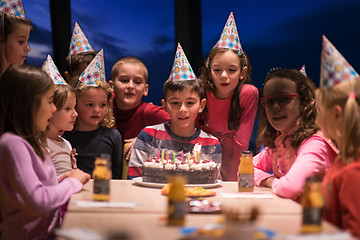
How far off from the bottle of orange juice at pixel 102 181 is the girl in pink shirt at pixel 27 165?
0.16 m

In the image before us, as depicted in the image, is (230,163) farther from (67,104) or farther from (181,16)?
(181,16)

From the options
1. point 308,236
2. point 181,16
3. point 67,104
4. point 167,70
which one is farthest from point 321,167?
point 167,70

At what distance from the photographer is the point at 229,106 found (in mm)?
3643

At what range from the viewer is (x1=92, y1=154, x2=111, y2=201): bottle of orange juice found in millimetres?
1995

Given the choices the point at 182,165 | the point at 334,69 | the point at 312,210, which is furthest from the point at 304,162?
the point at 312,210

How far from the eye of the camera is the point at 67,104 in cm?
320

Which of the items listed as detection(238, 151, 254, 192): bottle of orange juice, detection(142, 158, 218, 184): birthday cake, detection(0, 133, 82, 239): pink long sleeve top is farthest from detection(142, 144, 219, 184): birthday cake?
detection(0, 133, 82, 239): pink long sleeve top

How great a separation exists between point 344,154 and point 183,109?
1516mm

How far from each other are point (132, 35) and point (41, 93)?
13.7ft

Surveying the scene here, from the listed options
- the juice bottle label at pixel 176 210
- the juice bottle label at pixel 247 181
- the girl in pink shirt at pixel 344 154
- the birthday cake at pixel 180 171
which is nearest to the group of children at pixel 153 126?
the girl in pink shirt at pixel 344 154

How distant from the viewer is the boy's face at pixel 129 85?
12.2ft

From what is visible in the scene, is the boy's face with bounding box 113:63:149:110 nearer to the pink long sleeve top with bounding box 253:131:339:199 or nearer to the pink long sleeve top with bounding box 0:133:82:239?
the pink long sleeve top with bounding box 253:131:339:199

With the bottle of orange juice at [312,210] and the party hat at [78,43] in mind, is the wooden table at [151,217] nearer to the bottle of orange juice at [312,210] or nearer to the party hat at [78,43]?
the bottle of orange juice at [312,210]


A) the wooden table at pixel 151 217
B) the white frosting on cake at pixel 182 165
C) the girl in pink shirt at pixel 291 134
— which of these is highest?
the girl in pink shirt at pixel 291 134
